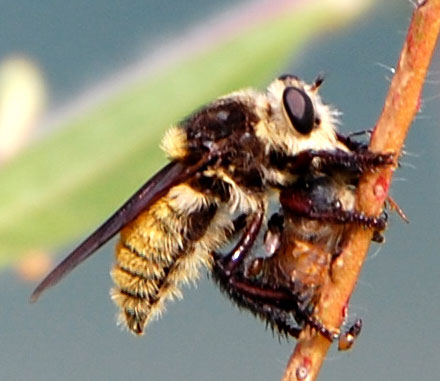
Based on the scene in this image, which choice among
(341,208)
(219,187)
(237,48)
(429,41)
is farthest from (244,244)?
(429,41)

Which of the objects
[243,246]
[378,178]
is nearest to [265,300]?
[243,246]

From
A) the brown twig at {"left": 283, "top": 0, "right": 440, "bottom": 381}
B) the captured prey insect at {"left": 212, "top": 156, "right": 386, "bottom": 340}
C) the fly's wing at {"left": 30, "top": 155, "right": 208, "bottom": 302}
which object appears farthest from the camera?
the fly's wing at {"left": 30, "top": 155, "right": 208, "bottom": 302}

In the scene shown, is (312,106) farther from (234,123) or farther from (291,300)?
(291,300)

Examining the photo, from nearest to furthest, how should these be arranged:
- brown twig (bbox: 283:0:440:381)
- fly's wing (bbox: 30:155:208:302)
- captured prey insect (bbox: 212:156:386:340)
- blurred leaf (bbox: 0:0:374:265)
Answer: brown twig (bbox: 283:0:440:381)
captured prey insect (bbox: 212:156:386:340)
fly's wing (bbox: 30:155:208:302)
blurred leaf (bbox: 0:0:374:265)

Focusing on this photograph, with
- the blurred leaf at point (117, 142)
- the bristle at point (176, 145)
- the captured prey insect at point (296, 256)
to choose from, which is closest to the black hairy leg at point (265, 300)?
the captured prey insect at point (296, 256)

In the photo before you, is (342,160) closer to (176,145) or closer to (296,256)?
(296,256)

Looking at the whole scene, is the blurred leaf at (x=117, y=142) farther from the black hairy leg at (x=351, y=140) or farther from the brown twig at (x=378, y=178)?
the brown twig at (x=378, y=178)

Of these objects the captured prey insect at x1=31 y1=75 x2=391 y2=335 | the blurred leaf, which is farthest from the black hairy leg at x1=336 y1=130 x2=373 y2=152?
the blurred leaf

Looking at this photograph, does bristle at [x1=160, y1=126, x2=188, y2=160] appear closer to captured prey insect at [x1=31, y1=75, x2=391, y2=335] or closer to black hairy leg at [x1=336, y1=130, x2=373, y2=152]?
captured prey insect at [x1=31, y1=75, x2=391, y2=335]
